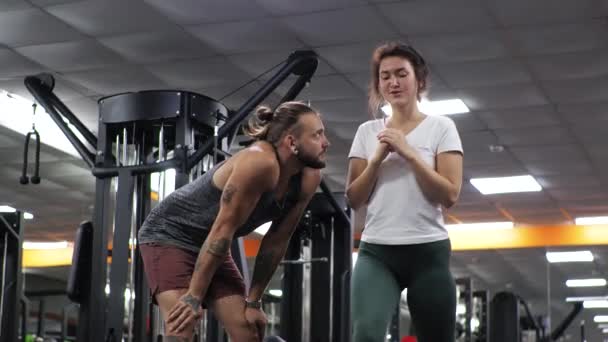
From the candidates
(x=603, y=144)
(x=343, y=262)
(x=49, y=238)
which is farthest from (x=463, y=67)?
(x=49, y=238)

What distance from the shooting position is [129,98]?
5109mm

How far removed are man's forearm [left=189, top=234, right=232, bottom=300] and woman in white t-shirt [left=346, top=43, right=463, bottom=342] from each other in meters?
0.36

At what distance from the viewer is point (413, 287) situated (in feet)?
7.91

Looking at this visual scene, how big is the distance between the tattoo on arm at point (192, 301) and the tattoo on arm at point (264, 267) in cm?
32

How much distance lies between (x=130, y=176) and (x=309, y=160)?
2612 millimetres

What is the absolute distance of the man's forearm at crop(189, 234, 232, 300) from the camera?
2.53 m

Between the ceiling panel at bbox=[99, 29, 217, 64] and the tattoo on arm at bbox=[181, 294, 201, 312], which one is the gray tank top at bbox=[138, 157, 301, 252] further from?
the ceiling panel at bbox=[99, 29, 217, 64]

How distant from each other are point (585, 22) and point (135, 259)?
3186 millimetres

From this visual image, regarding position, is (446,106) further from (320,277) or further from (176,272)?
(176,272)

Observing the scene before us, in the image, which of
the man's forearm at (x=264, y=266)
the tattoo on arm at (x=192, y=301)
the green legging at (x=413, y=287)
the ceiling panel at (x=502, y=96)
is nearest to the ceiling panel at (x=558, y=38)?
the ceiling panel at (x=502, y=96)

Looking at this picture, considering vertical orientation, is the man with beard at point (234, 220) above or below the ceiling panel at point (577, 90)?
below

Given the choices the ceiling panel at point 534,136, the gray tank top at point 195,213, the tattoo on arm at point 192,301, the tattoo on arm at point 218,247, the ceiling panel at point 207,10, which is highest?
the ceiling panel at point 207,10

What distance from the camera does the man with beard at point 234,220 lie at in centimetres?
254

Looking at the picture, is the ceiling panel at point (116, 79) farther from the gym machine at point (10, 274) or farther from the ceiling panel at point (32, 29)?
the gym machine at point (10, 274)
